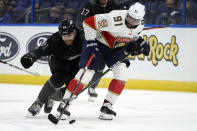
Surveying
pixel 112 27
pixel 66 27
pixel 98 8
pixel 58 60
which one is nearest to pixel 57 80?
pixel 58 60

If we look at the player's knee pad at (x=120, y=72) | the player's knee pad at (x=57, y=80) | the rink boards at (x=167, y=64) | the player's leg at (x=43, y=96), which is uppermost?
the player's knee pad at (x=120, y=72)

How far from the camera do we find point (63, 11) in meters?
8.67

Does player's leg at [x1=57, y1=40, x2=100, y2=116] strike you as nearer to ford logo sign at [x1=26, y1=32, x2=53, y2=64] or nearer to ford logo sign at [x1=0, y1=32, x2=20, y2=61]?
ford logo sign at [x1=26, y1=32, x2=53, y2=64]

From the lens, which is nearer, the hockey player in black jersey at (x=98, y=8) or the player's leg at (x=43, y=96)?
the player's leg at (x=43, y=96)

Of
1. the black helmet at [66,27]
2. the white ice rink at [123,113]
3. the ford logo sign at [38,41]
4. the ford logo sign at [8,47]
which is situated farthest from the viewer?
the ford logo sign at [8,47]

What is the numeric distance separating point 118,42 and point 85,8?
1791mm

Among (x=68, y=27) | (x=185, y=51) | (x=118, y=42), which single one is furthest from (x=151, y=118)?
(x=185, y=51)

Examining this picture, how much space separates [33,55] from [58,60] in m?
0.31

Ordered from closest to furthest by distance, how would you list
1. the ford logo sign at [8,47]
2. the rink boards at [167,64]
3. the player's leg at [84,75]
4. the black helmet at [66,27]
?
the player's leg at [84,75] < the black helmet at [66,27] < the rink boards at [167,64] < the ford logo sign at [8,47]

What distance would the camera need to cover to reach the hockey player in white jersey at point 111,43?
489 centimetres

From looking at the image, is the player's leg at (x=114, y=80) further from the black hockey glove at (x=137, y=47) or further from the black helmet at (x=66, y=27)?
the black helmet at (x=66, y=27)

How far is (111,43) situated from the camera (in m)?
5.07

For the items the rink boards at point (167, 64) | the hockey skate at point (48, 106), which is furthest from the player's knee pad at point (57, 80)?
the rink boards at point (167, 64)

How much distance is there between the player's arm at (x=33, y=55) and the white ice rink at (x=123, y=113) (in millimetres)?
492
